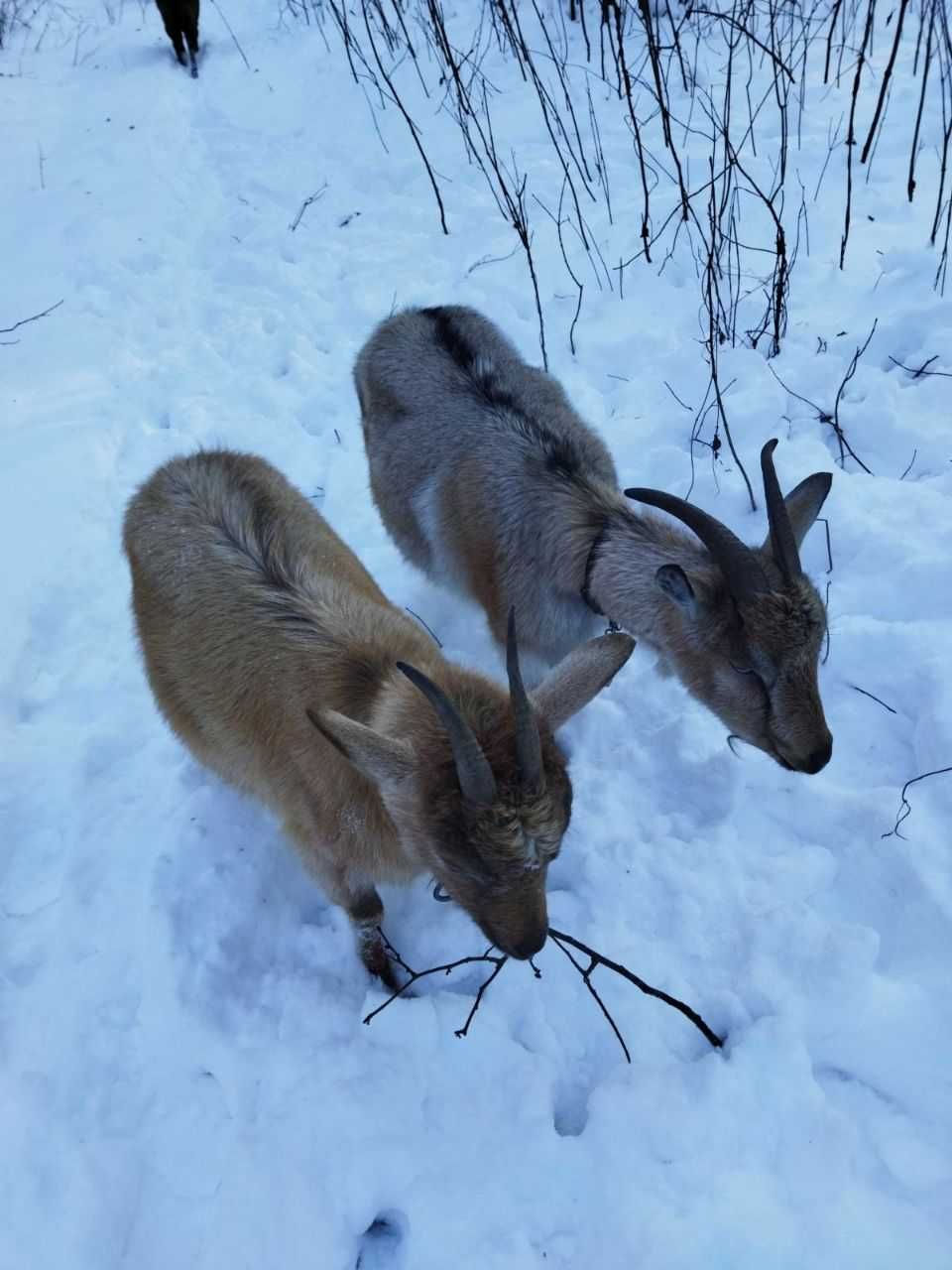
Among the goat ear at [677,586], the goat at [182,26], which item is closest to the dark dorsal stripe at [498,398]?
the goat ear at [677,586]

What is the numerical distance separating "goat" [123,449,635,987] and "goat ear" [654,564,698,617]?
25.6 inches

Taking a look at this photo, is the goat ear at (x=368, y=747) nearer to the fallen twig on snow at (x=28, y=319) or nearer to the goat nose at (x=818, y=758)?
the goat nose at (x=818, y=758)

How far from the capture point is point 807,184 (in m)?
6.14

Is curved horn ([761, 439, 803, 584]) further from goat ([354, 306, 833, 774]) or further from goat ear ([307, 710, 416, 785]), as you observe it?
goat ear ([307, 710, 416, 785])

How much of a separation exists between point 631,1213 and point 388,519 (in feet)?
11.1

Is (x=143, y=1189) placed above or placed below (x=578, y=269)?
below

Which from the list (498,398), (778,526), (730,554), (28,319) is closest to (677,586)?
(730,554)

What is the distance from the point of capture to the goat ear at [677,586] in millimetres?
2969

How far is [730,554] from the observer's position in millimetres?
2828

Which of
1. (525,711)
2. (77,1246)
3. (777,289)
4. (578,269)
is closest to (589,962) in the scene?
(525,711)

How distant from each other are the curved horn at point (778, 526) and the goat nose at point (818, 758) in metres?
0.59

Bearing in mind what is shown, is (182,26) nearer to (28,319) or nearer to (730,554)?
(28,319)

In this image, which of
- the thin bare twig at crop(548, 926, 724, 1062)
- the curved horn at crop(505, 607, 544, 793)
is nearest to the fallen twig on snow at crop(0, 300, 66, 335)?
the curved horn at crop(505, 607, 544, 793)

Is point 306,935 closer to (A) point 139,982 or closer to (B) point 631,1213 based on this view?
(A) point 139,982
